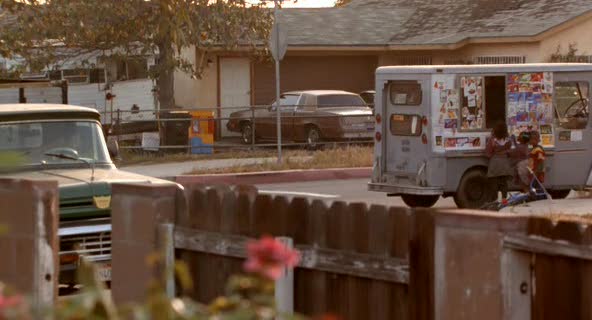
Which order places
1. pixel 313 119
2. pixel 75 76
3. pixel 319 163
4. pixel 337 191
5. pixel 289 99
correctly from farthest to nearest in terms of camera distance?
1. pixel 75 76
2. pixel 289 99
3. pixel 313 119
4. pixel 319 163
5. pixel 337 191

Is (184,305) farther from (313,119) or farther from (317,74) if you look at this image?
(317,74)

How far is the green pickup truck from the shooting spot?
11211 millimetres

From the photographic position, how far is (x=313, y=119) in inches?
1291

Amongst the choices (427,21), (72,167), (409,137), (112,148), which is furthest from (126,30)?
(72,167)

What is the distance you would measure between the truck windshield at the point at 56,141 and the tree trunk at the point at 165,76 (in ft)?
67.3

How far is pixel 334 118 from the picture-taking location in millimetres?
32250

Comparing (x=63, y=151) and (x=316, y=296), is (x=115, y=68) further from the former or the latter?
(x=316, y=296)

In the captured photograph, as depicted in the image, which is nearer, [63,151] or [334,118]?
[63,151]

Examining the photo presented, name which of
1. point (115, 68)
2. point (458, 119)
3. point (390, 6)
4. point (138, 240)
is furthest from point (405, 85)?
point (390, 6)

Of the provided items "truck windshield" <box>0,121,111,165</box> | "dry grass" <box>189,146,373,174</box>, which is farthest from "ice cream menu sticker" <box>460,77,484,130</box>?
"dry grass" <box>189,146,373,174</box>

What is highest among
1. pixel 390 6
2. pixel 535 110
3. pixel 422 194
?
pixel 390 6

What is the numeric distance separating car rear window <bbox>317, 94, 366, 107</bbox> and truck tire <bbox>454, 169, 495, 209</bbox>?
14554mm

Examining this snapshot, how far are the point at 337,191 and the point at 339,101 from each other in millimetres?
10661

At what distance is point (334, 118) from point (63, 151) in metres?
20.0
